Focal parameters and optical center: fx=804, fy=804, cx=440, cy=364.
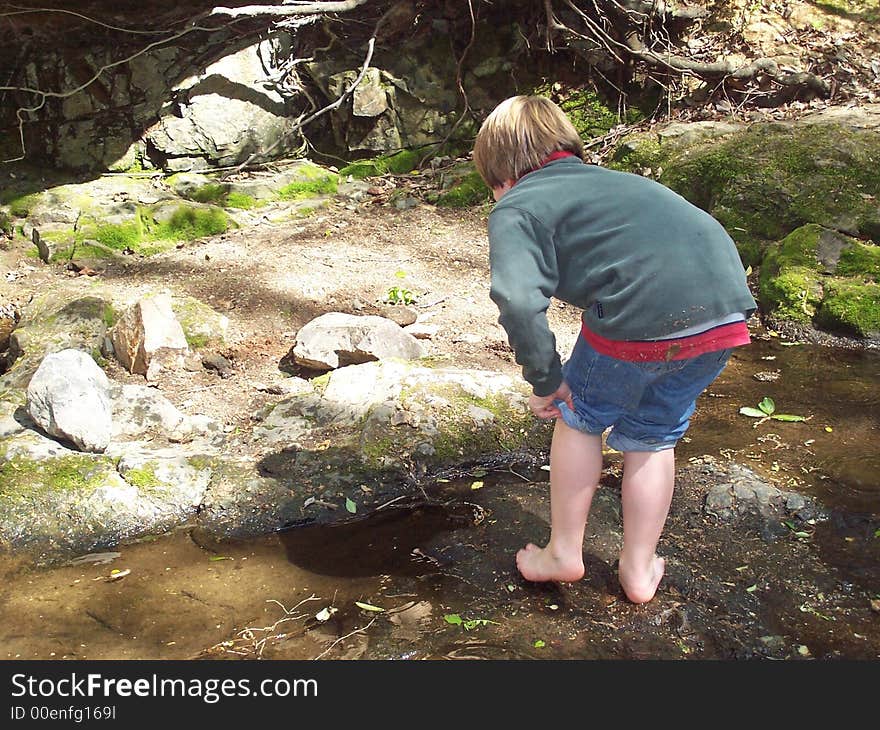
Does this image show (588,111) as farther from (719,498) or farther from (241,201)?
(719,498)

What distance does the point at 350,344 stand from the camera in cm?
391

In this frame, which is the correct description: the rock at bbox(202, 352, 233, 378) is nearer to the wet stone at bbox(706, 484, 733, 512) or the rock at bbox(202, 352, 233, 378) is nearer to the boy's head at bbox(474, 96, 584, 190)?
the boy's head at bbox(474, 96, 584, 190)

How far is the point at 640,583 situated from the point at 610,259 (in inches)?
38.8

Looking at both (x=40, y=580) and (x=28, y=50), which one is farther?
(x=28, y=50)

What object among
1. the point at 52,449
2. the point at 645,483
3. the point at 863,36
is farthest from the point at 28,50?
the point at 863,36

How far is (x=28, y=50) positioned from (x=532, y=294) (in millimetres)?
6507

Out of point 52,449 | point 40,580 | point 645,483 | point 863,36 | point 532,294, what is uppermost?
point 863,36

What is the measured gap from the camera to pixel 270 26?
697 centimetres

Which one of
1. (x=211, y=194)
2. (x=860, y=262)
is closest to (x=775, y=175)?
(x=860, y=262)

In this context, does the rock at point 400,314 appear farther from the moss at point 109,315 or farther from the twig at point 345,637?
the twig at point 345,637

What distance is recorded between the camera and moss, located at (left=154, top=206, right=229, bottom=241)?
583 cm

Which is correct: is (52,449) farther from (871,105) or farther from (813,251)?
(871,105)

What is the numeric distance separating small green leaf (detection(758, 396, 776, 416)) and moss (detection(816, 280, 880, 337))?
3.34ft

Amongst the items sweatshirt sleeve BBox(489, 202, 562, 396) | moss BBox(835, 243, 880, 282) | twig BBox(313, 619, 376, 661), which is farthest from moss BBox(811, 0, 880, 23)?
twig BBox(313, 619, 376, 661)
